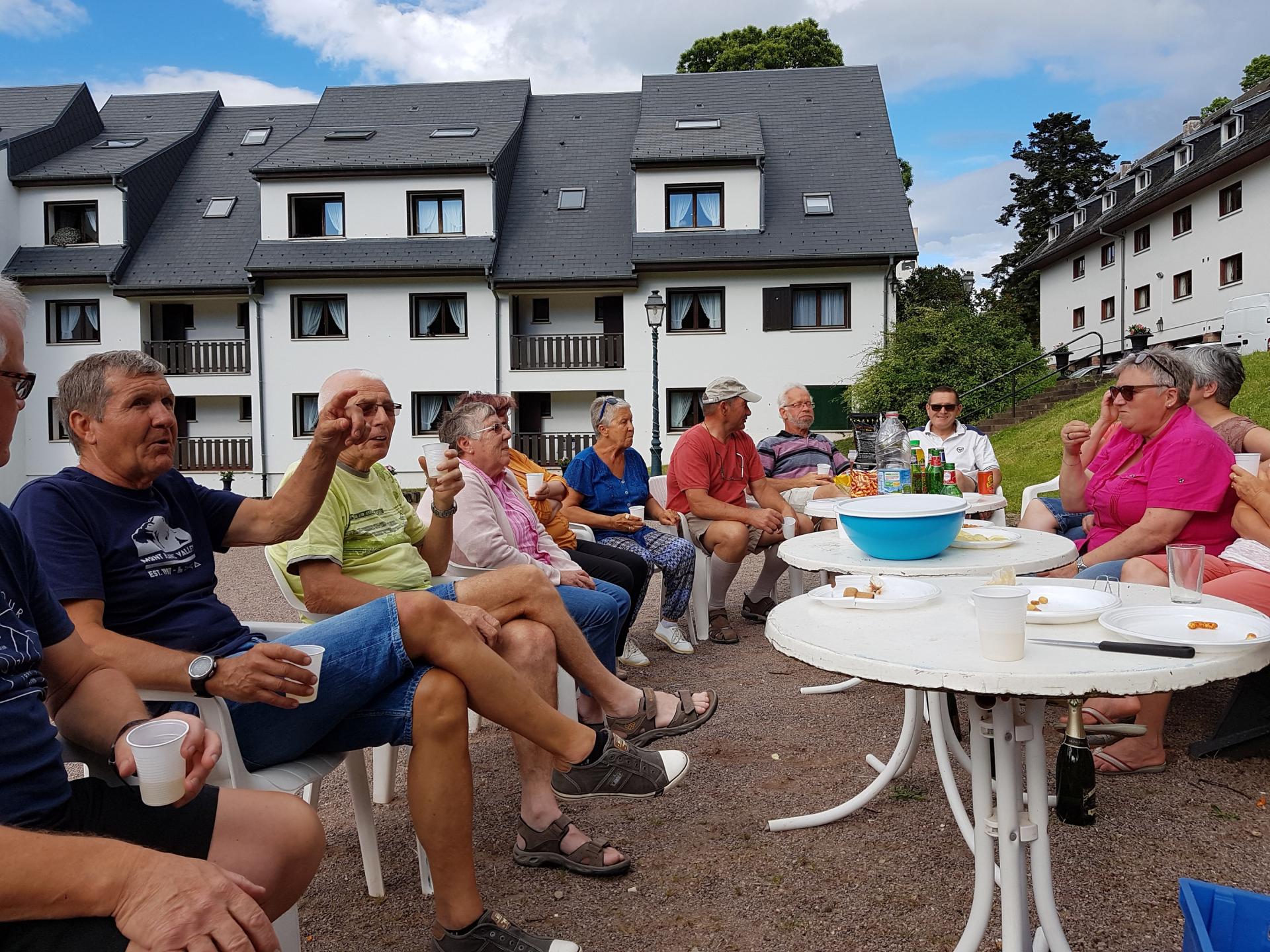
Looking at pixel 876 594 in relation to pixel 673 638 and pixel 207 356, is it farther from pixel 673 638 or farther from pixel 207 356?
pixel 207 356

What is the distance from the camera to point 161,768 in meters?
1.46

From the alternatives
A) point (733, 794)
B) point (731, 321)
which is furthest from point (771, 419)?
point (733, 794)

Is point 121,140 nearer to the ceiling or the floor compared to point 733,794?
nearer to the ceiling

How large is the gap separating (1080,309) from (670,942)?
1407 inches

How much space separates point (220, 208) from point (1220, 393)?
24.9m

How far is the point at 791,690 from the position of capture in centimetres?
448

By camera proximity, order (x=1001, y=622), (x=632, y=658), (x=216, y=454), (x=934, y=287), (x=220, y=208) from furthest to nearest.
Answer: (x=934, y=287) < (x=220, y=208) < (x=216, y=454) < (x=632, y=658) < (x=1001, y=622)

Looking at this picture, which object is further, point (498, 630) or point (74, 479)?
point (498, 630)

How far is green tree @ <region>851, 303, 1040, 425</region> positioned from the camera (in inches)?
720

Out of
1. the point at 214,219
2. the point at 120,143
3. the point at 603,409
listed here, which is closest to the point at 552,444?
the point at 214,219

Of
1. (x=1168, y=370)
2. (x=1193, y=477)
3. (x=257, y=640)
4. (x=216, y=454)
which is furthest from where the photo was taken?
(x=216, y=454)

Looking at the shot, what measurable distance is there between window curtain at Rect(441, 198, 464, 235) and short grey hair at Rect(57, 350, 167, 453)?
2048cm

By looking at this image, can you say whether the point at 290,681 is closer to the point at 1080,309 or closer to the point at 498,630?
the point at 498,630

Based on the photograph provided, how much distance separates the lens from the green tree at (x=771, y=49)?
33.4 metres
